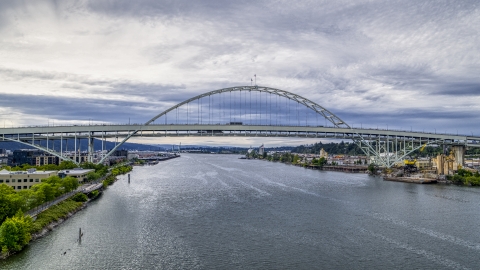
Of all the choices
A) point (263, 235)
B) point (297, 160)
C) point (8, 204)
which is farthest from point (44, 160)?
point (297, 160)

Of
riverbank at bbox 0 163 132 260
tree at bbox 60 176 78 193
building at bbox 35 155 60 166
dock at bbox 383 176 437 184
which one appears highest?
building at bbox 35 155 60 166

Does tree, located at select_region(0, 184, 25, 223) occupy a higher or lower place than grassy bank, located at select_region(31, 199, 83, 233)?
higher

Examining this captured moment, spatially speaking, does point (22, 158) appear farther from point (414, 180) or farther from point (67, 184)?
point (414, 180)

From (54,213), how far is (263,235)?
27.1ft

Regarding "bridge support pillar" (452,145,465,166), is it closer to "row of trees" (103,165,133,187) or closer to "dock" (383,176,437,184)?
"dock" (383,176,437,184)

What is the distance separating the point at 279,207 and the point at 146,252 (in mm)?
7965

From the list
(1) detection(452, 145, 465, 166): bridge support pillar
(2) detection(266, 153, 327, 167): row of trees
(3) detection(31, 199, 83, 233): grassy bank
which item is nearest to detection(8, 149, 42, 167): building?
A: (3) detection(31, 199, 83, 233): grassy bank

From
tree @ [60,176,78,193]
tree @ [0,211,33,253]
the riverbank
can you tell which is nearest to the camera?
tree @ [0,211,33,253]

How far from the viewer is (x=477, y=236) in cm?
1220

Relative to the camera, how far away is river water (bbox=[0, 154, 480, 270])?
9.72 metres

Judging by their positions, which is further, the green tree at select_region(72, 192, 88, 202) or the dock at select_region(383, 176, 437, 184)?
the dock at select_region(383, 176, 437, 184)

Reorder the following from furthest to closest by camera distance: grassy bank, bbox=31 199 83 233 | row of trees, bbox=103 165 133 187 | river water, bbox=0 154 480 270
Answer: row of trees, bbox=103 165 133 187 → grassy bank, bbox=31 199 83 233 → river water, bbox=0 154 480 270

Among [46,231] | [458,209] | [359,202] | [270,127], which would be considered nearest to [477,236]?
[458,209]

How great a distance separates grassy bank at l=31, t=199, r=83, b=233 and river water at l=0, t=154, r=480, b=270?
17.9 inches
